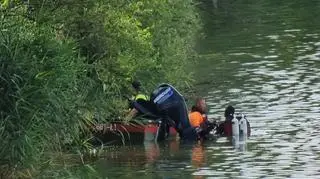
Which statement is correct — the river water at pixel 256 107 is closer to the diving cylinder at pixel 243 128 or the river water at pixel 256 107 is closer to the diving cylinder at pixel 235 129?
the diving cylinder at pixel 235 129

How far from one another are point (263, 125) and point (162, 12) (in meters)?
4.72

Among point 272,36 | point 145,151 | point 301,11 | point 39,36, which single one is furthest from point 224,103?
point 301,11

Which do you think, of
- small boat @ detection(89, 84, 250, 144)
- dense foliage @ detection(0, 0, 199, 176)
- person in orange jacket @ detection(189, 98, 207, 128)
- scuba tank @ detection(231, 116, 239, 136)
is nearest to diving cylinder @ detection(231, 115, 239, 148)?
scuba tank @ detection(231, 116, 239, 136)

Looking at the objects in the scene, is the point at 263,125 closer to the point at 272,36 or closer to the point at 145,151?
the point at 145,151

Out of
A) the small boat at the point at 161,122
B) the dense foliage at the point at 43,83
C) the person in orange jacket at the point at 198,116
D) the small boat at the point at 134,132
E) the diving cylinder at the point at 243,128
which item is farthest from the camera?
the person in orange jacket at the point at 198,116

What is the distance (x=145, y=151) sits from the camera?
57.3 ft

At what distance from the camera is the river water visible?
15.1 m

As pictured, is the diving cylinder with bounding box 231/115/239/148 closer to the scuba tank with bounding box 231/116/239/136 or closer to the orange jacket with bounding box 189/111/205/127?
the scuba tank with bounding box 231/116/239/136

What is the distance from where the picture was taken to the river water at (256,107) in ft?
49.5

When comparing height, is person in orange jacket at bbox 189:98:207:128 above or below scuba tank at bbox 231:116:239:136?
above

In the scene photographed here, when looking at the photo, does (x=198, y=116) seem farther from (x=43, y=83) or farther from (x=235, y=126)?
(x=43, y=83)

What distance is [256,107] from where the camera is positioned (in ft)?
71.6

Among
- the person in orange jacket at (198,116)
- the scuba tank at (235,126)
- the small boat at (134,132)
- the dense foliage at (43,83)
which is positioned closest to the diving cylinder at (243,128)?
the scuba tank at (235,126)

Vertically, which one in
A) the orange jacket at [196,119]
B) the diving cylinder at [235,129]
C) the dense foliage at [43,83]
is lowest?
the diving cylinder at [235,129]
